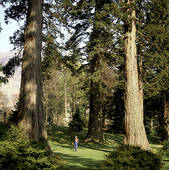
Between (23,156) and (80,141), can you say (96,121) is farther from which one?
(23,156)

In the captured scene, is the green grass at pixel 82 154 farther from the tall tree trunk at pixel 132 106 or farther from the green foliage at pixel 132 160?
the green foliage at pixel 132 160

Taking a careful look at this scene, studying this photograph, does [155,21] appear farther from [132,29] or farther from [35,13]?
[35,13]

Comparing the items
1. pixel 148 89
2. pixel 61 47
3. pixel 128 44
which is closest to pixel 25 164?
pixel 128 44

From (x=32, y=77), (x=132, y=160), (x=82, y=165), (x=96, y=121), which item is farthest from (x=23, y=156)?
(x=96, y=121)

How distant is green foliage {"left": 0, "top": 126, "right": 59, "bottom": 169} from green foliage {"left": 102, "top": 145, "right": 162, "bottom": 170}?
6.30 feet

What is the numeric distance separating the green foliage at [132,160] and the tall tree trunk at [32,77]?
9.29ft

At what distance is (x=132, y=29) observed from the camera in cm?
1146

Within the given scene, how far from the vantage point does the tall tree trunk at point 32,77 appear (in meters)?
8.15

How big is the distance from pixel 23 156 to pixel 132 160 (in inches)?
130

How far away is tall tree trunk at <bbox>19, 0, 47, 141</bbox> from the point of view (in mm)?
8148

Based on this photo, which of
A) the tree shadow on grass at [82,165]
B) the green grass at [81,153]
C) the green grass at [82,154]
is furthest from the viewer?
the green grass at [82,154]

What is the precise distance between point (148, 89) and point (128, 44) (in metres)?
10.6

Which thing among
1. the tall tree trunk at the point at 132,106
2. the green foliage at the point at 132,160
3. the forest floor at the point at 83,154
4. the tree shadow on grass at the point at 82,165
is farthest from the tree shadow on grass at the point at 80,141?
the green foliage at the point at 132,160

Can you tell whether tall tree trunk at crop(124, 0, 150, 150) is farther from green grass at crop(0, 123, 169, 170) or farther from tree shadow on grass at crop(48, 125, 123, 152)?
tree shadow on grass at crop(48, 125, 123, 152)
